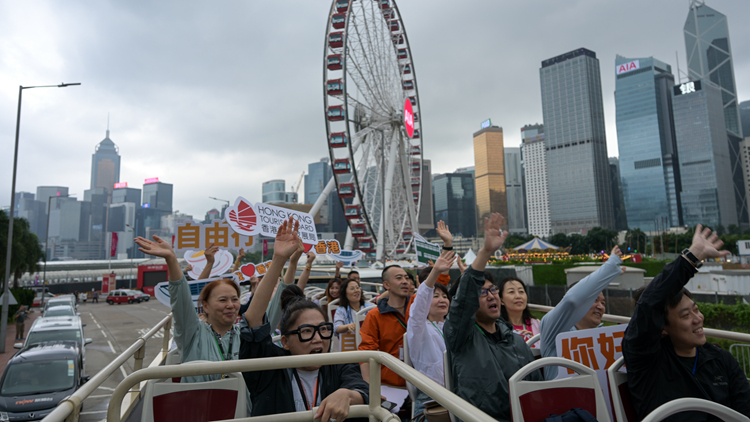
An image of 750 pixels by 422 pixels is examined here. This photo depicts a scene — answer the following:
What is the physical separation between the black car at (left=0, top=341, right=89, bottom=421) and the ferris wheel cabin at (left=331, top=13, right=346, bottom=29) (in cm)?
2020

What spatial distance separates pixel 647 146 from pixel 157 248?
147 meters

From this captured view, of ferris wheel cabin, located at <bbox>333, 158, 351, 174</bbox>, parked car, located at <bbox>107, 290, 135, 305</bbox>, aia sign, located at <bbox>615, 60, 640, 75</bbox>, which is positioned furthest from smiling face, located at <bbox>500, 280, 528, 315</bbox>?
aia sign, located at <bbox>615, 60, 640, 75</bbox>

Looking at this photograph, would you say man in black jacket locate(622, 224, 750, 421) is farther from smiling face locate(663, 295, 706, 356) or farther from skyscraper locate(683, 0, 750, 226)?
skyscraper locate(683, 0, 750, 226)

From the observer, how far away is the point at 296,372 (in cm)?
242

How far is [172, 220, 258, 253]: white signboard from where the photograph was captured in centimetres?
716

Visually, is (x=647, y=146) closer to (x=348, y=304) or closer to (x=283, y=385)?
(x=348, y=304)

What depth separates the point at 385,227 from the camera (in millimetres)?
29422

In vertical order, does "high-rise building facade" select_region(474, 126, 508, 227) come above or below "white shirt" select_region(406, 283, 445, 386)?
above

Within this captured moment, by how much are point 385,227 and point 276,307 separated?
25875mm

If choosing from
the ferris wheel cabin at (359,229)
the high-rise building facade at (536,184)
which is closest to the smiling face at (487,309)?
the ferris wheel cabin at (359,229)

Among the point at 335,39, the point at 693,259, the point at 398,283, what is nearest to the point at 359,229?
the point at 335,39

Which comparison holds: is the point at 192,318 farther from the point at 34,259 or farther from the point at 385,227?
the point at 34,259

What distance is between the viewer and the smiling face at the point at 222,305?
10.0ft

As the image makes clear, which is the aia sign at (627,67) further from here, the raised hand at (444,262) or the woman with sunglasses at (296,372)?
the woman with sunglasses at (296,372)
